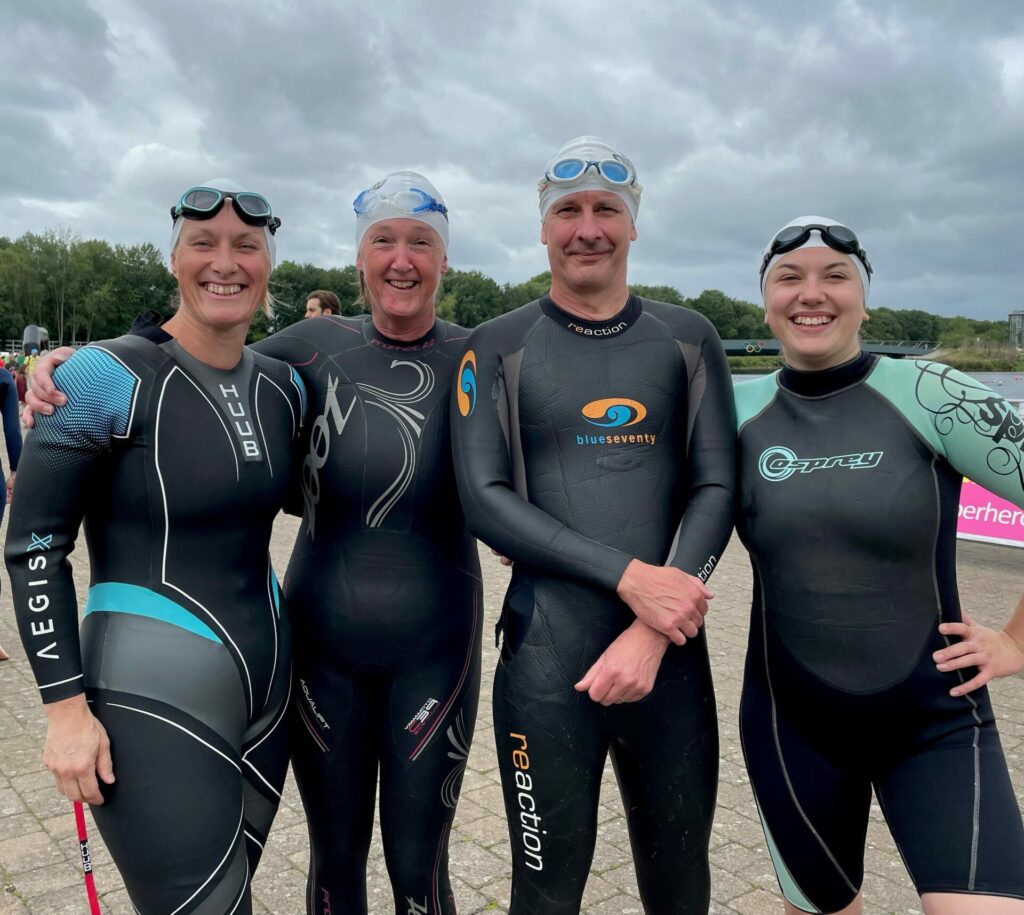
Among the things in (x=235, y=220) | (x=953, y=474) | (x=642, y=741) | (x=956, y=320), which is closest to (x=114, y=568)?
(x=235, y=220)

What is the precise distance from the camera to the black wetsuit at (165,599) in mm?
2244

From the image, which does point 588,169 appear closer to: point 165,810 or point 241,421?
point 241,421

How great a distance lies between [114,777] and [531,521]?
132 cm

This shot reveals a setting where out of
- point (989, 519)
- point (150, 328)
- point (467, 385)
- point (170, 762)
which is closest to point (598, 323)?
point (467, 385)

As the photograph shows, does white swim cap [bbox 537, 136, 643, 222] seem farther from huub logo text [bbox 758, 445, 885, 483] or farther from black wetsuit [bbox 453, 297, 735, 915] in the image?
huub logo text [bbox 758, 445, 885, 483]

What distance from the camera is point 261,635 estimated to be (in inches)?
102

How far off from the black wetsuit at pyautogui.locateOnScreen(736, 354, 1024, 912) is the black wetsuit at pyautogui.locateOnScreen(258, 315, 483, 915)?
1.04 m

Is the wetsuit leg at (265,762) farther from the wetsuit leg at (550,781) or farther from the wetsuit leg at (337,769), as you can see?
the wetsuit leg at (550,781)

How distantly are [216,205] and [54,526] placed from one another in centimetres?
106

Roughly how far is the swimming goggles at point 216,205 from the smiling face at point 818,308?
1690mm

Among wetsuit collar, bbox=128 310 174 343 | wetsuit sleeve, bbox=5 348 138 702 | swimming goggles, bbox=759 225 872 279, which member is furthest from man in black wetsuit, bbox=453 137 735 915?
wetsuit sleeve, bbox=5 348 138 702

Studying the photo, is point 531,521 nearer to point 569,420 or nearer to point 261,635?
point 569,420

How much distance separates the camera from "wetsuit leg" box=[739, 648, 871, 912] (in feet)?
8.55

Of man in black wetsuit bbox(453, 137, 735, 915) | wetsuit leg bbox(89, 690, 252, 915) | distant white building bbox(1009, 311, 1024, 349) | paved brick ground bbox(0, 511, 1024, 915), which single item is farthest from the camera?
distant white building bbox(1009, 311, 1024, 349)
